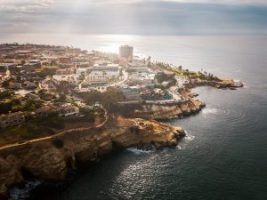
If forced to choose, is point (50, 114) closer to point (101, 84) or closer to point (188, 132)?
point (188, 132)

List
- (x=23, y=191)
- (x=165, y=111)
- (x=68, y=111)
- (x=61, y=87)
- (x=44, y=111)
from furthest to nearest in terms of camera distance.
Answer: (x=61, y=87)
(x=165, y=111)
(x=68, y=111)
(x=44, y=111)
(x=23, y=191)

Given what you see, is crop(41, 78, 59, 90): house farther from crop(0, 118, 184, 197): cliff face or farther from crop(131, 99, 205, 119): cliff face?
crop(0, 118, 184, 197): cliff face

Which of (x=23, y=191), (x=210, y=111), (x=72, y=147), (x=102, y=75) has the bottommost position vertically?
(x=23, y=191)

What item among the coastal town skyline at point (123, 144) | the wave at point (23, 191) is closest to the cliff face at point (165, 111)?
the coastal town skyline at point (123, 144)

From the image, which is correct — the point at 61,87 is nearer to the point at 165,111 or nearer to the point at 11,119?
the point at 165,111

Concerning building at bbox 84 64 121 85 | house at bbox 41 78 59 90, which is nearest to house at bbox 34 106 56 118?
house at bbox 41 78 59 90

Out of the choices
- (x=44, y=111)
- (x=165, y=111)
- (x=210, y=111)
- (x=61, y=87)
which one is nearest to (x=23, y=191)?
(x=44, y=111)
